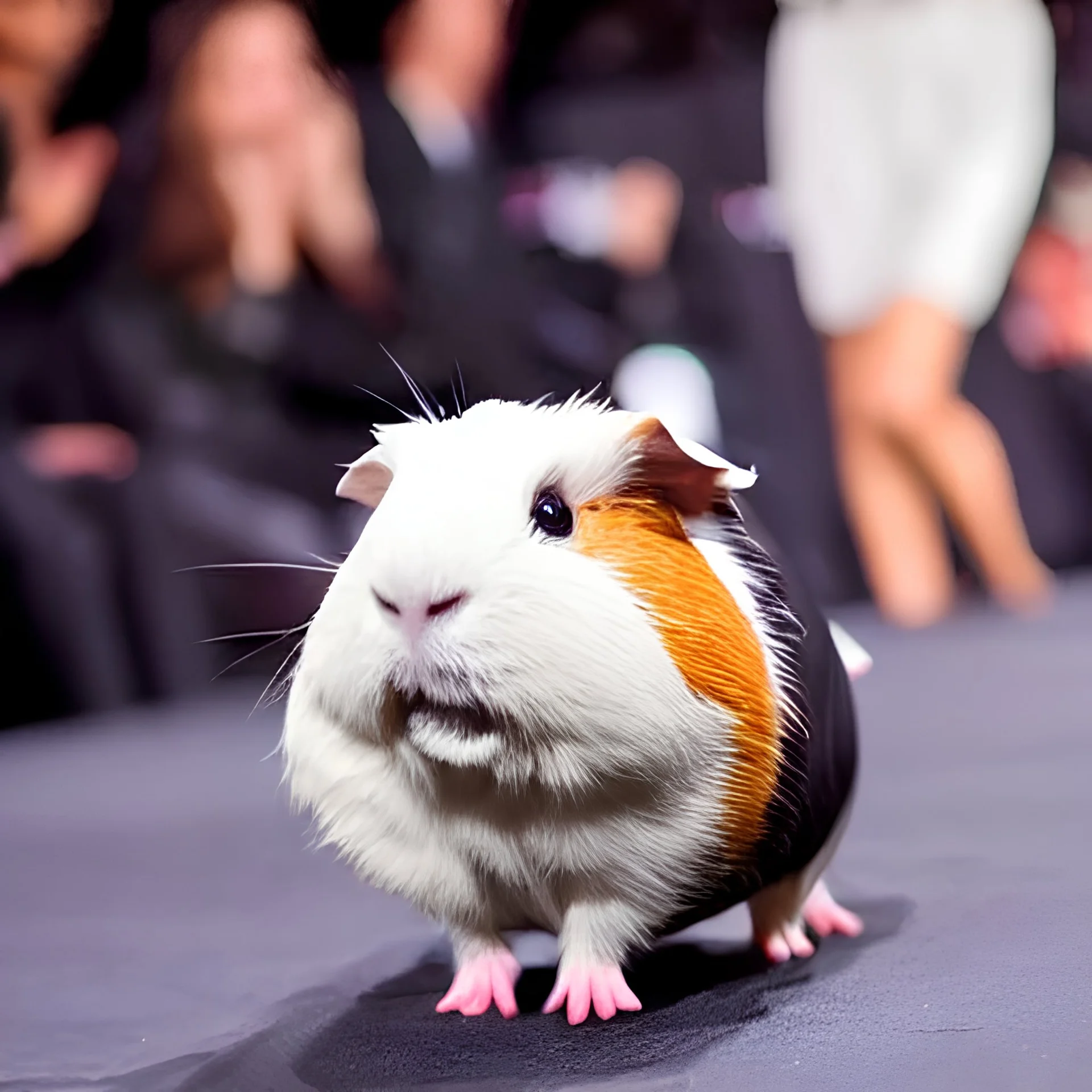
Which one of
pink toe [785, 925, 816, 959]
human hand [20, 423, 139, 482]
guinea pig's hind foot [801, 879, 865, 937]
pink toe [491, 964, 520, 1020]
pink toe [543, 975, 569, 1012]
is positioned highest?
human hand [20, 423, 139, 482]

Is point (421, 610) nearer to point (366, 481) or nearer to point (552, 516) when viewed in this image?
point (552, 516)

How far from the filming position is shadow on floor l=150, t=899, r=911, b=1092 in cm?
102

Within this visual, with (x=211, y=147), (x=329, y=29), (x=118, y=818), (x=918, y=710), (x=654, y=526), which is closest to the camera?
(x=654, y=526)

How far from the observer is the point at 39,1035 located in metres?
1.18

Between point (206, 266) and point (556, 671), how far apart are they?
2.65m

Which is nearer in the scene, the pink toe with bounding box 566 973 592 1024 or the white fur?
the white fur

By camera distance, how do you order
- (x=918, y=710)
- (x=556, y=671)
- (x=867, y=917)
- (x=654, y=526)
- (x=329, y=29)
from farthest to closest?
(x=329, y=29), (x=918, y=710), (x=867, y=917), (x=654, y=526), (x=556, y=671)

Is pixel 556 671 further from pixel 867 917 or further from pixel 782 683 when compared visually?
pixel 867 917

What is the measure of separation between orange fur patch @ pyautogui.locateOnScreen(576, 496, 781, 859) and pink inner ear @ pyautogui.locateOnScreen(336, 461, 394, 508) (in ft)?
0.80

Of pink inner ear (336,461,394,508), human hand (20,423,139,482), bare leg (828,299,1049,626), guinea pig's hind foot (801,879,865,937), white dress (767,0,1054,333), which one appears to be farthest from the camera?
bare leg (828,299,1049,626)

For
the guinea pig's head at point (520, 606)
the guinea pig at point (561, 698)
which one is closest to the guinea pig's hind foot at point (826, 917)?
the guinea pig at point (561, 698)

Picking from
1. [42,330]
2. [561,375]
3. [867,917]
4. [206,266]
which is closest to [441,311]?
[561,375]

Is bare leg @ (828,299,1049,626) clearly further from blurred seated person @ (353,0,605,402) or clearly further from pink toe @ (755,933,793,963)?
pink toe @ (755,933,793,963)

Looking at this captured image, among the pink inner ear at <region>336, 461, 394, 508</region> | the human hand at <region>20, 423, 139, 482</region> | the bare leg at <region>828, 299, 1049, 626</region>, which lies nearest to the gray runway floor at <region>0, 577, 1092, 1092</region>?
the pink inner ear at <region>336, 461, 394, 508</region>
